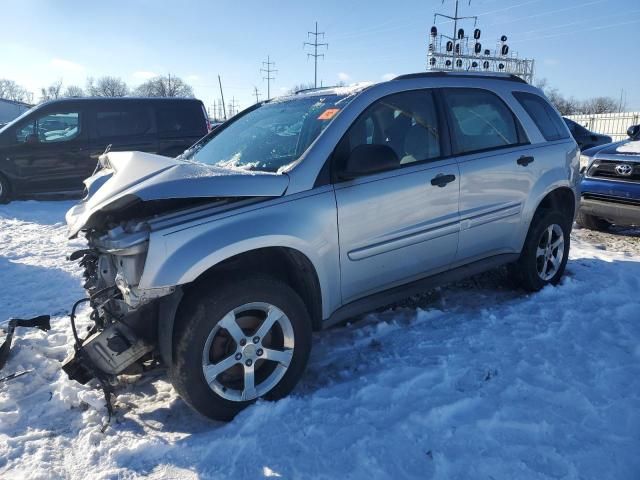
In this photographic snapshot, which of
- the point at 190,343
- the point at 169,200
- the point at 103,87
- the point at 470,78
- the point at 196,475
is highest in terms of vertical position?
the point at 103,87

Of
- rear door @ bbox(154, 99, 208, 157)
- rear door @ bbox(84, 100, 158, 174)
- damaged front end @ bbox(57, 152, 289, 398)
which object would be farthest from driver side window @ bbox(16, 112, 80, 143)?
damaged front end @ bbox(57, 152, 289, 398)

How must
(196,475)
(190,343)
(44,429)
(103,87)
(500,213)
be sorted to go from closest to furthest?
(196,475) < (190,343) < (44,429) < (500,213) < (103,87)

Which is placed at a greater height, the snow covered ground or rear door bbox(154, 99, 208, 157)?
rear door bbox(154, 99, 208, 157)

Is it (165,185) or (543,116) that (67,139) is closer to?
(165,185)

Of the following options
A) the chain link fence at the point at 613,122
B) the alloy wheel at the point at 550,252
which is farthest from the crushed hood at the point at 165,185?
the chain link fence at the point at 613,122

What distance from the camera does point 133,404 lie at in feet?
9.62

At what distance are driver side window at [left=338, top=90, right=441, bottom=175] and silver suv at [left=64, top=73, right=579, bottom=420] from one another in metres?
0.01

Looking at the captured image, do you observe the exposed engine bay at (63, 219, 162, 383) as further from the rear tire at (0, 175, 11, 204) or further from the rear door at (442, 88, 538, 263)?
the rear tire at (0, 175, 11, 204)

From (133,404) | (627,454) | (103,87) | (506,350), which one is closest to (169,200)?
(133,404)

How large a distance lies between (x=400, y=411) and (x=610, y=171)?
5476 mm

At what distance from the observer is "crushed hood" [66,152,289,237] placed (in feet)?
8.21

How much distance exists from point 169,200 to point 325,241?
0.93m

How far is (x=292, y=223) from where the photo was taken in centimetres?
282

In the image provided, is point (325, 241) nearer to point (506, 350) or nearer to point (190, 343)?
point (190, 343)
